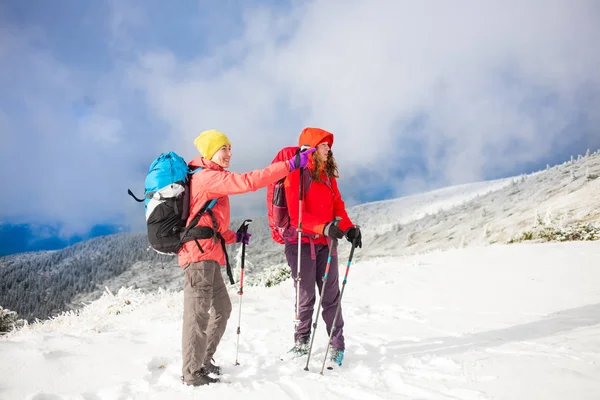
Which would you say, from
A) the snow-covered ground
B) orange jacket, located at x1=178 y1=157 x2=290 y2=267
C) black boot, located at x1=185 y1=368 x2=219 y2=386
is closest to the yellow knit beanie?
orange jacket, located at x1=178 y1=157 x2=290 y2=267

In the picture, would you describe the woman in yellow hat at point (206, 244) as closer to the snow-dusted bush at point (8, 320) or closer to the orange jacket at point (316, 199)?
the orange jacket at point (316, 199)

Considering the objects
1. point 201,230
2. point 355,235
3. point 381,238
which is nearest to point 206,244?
point 201,230

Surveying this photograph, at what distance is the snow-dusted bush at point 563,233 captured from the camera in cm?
1433

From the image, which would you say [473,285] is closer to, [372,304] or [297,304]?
[372,304]

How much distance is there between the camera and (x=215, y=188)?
3.72 meters

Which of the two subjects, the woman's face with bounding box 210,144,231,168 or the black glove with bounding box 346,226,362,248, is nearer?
the woman's face with bounding box 210,144,231,168

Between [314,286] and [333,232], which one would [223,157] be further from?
[314,286]

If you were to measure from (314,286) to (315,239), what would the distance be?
0.62m

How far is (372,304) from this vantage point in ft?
26.2

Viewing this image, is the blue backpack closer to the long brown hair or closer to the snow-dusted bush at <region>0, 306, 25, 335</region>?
the long brown hair

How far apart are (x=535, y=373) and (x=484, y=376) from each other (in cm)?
59

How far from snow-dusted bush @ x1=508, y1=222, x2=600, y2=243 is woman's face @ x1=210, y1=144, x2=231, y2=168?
51.8 ft

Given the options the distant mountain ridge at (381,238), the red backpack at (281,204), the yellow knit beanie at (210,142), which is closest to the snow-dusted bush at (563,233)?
the distant mountain ridge at (381,238)

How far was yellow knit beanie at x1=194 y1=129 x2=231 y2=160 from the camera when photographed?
406cm
